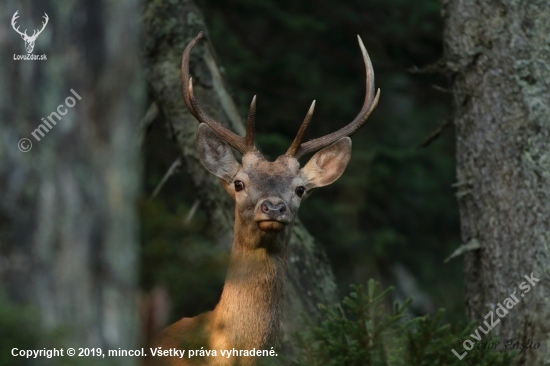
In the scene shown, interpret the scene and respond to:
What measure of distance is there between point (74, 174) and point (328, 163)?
174 inches

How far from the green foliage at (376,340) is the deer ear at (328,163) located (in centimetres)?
195

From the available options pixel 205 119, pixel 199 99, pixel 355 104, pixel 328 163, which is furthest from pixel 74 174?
pixel 355 104

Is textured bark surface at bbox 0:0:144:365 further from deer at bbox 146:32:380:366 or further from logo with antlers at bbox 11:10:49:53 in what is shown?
deer at bbox 146:32:380:366

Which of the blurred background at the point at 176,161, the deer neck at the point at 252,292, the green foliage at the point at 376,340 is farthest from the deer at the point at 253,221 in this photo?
the green foliage at the point at 376,340

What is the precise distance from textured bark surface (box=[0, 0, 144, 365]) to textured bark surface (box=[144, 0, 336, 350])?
4551 mm

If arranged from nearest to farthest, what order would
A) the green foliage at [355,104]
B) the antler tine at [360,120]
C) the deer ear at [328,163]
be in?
the antler tine at [360,120]
the deer ear at [328,163]
the green foliage at [355,104]

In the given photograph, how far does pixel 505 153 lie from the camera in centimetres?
638

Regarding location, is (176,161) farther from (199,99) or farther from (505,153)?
(505,153)

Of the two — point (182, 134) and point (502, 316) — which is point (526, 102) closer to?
point (502, 316)

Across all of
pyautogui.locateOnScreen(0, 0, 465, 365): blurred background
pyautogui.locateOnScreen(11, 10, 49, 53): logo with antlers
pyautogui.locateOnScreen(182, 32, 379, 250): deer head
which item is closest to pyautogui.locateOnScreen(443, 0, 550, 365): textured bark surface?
pyautogui.locateOnScreen(0, 0, 465, 365): blurred background

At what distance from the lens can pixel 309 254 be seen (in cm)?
750

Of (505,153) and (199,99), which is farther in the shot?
(199,99)

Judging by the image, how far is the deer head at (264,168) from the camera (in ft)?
20.1

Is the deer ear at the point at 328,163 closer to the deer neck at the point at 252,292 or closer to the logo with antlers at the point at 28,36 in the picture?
the deer neck at the point at 252,292
